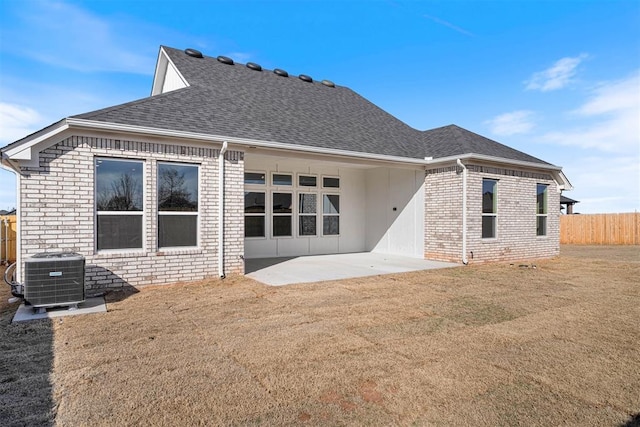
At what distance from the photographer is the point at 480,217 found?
36.1ft

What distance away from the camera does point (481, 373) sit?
337 cm

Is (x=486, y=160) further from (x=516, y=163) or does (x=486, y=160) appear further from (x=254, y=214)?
(x=254, y=214)

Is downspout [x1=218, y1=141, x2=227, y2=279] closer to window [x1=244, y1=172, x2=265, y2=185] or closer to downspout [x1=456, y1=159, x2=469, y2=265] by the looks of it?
window [x1=244, y1=172, x2=265, y2=185]

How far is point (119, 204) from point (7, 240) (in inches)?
297

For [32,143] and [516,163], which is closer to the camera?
[32,143]

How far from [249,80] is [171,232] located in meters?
7.19

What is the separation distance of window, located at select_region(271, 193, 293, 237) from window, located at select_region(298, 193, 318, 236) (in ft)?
1.30

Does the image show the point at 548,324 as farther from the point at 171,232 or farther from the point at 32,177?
the point at 32,177

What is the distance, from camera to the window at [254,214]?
11703 mm

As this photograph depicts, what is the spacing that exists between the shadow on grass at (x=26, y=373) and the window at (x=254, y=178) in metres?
7.29

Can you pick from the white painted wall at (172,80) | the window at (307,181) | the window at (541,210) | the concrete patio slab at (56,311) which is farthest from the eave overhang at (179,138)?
the white painted wall at (172,80)

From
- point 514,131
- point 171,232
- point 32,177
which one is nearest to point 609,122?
point 514,131

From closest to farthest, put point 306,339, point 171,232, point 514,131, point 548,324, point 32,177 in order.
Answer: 1. point 306,339
2. point 548,324
3. point 32,177
4. point 171,232
5. point 514,131

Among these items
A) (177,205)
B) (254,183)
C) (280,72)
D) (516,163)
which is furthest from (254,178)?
(516,163)
